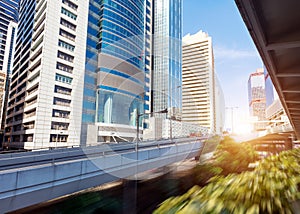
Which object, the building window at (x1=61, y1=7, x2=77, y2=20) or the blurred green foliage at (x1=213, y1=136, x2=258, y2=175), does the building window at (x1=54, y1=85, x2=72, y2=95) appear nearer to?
the building window at (x1=61, y1=7, x2=77, y2=20)

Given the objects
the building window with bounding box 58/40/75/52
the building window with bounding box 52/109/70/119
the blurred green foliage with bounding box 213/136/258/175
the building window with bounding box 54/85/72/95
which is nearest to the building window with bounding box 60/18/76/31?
the building window with bounding box 58/40/75/52

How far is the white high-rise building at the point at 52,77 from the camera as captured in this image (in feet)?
114

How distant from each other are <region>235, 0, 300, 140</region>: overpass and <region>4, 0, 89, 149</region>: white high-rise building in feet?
119

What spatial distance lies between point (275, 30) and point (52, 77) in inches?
1522

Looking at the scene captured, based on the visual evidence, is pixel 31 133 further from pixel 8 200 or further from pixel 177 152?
pixel 8 200

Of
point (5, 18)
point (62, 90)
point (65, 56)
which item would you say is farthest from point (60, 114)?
point (5, 18)

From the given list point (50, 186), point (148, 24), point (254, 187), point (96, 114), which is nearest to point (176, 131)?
point (96, 114)

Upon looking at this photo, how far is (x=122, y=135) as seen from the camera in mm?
42031

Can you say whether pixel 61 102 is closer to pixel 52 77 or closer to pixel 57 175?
pixel 52 77

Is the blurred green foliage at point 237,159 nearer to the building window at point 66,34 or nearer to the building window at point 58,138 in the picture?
the building window at point 58,138

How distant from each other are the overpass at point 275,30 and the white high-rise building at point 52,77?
36270mm

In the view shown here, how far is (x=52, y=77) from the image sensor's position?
119 feet

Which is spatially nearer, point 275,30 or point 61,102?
point 275,30

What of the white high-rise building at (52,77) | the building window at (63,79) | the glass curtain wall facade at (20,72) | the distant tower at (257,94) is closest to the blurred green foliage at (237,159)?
the white high-rise building at (52,77)
